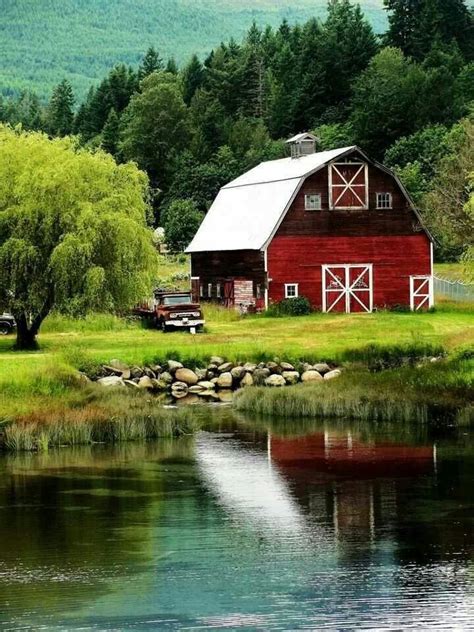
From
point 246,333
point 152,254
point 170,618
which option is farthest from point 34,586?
point 246,333

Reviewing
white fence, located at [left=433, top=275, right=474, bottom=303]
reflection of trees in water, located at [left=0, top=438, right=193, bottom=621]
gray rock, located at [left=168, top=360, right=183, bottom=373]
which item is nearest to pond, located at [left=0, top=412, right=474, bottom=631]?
reflection of trees in water, located at [left=0, top=438, right=193, bottom=621]

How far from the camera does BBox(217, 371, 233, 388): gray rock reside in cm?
4841

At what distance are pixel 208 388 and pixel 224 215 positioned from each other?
29471mm

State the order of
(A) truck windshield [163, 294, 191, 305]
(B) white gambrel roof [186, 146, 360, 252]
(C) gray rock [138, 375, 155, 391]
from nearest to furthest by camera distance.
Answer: (C) gray rock [138, 375, 155, 391], (A) truck windshield [163, 294, 191, 305], (B) white gambrel roof [186, 146, 360, 252]

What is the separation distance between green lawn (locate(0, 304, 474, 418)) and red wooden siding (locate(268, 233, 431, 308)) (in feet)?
8.41

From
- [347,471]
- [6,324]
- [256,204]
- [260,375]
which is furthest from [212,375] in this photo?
[256,204]

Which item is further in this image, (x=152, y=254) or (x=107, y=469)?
(x=152, y=254)

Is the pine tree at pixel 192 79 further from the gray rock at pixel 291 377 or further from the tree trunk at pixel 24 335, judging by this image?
the gray rock at pixel 291 377

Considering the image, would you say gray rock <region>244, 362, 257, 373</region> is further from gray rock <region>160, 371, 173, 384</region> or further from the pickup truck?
the pickup truck

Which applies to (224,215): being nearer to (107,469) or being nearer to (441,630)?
(107,469)

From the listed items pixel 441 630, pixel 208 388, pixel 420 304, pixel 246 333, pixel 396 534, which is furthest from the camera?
pixel 420 304

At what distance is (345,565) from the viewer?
2381cm

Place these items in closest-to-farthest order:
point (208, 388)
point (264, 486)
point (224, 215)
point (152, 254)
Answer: point (264, 486)
point (208, 388)
point (152, 254)
point (224, 215)

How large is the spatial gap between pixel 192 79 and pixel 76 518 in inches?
5930
